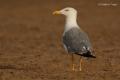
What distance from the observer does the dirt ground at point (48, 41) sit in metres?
12.8

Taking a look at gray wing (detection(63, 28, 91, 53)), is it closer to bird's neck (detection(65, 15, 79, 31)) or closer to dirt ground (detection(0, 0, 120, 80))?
bird's neck (detection(65, 15, 79, 31))

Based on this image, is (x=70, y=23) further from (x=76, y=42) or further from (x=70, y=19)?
(x=76, y=42)

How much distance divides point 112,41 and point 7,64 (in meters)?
5.89

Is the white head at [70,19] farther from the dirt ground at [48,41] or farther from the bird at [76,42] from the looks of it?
the dirt ground at [48,41]

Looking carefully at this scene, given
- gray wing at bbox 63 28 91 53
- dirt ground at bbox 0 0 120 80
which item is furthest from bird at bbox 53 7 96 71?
dirt ground at bbox 0 0 120 80

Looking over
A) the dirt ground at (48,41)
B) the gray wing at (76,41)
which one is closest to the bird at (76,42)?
the gray wing at (76,41)

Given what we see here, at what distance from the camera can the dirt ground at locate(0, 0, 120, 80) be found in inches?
502

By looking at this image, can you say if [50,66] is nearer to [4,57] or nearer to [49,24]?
[4,57]

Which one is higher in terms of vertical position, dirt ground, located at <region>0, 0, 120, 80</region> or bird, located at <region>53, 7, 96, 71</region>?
bird, located at <region>53, 7, 96, 71</region>

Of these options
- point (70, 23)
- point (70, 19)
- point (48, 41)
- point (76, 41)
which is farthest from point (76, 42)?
point (48, 41)

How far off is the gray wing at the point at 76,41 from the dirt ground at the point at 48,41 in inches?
20.3

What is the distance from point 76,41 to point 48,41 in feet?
24.3

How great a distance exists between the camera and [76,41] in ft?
41.2

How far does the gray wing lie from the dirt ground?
1.69ft
